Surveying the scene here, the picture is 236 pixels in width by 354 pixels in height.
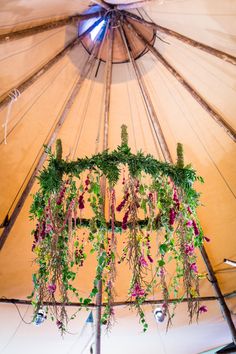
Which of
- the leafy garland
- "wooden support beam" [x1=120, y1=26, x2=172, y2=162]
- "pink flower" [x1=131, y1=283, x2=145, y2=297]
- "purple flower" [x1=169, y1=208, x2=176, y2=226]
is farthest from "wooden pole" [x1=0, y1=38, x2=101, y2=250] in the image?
"pink flower" [x1=131, y1=283, x2=145, y2=297]

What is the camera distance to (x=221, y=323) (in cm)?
523

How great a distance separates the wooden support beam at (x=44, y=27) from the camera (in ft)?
9.96

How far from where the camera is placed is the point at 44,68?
140 inches

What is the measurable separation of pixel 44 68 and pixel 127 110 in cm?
136

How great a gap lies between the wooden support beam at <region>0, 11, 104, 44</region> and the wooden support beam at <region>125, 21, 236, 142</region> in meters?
0.58

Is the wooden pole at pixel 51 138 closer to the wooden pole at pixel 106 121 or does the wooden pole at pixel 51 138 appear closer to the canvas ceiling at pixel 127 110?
the canvas ceiling at pixel 127 110

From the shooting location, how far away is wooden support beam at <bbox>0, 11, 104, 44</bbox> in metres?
3.04

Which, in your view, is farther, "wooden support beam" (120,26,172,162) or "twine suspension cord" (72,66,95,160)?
"twine suspension cord" (72,66,95,160)

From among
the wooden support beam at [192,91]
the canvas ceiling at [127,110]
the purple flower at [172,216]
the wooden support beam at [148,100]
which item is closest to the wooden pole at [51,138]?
the canvas ceiling at [127,110]

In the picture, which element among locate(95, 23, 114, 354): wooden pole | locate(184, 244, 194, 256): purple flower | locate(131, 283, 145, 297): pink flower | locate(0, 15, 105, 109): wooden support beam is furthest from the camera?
locate(95, 23, 114, 354): wooden pole

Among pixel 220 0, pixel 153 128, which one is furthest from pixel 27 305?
pixel 220 0

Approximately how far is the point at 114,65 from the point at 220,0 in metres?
1.64

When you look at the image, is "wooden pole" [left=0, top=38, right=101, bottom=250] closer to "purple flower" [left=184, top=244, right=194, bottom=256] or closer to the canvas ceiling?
the canvas ceiling

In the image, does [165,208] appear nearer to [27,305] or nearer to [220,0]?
[220,0]
